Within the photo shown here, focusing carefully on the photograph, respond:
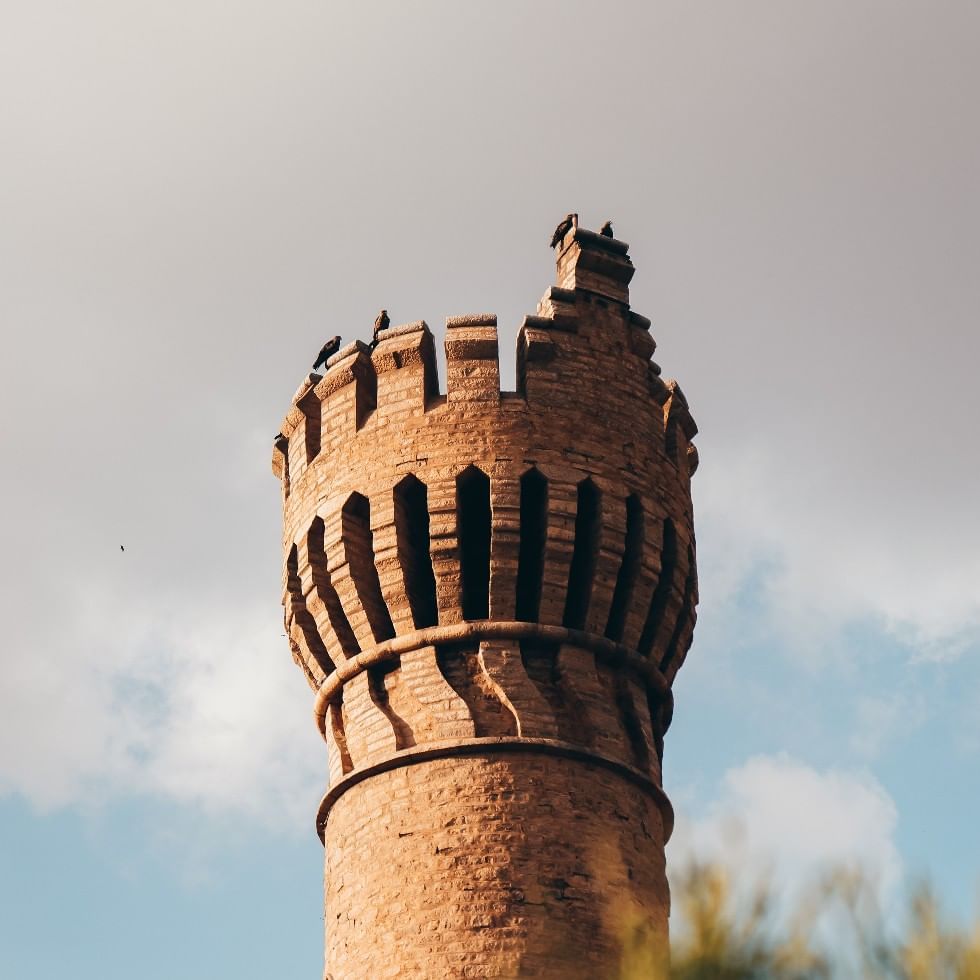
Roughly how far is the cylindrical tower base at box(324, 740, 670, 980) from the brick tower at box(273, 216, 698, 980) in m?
0.02

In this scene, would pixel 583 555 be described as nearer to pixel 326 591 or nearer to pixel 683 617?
pixel 683 617

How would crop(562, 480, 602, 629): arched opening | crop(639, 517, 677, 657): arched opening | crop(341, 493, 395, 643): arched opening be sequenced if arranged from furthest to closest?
crop(639, 517, 677, 657): arched opening, crop(341, 493, 395, 643): arched opening, crop(562, 480, 602, 629): arched opening

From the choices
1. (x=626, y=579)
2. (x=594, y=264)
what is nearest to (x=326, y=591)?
(x=626, y=579)

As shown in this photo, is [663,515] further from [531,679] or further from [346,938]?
[346,938]

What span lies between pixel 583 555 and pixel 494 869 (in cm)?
303

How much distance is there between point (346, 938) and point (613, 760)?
2.66 metres

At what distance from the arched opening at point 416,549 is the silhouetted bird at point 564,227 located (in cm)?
299

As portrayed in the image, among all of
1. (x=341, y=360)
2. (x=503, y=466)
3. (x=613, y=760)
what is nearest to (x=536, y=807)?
(x=613, y=760)

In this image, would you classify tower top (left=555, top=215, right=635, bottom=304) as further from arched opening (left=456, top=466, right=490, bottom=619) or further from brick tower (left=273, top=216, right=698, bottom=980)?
arched opening (left=456, top=466, right=490, bottom=619)

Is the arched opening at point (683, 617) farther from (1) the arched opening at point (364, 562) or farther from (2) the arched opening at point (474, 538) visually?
(1) the arched opening at point (364, 562)

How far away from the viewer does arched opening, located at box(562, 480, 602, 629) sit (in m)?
17.1

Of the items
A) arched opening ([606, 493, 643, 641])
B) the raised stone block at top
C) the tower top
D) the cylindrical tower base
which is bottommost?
the cylindrical tower base

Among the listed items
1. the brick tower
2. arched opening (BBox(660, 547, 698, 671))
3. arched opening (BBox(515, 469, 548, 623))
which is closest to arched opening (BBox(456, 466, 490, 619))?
the brick tower

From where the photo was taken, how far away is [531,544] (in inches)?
680
